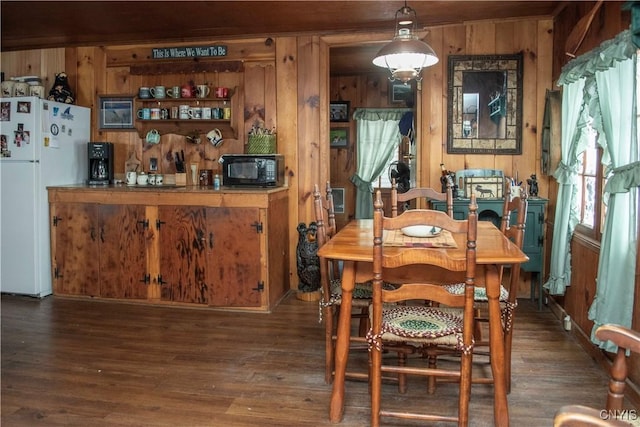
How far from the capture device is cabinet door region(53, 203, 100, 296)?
4262mm

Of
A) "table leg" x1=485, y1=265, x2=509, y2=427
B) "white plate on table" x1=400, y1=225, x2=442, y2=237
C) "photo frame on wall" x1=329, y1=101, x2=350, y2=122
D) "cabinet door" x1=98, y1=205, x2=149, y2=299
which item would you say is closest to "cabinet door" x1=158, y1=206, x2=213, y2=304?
"cabinet door" x1=98, y1=205, x2=149, y2=299

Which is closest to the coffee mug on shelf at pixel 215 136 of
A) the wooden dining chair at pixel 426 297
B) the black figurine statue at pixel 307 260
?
the black figurine statue at pixel 307 260

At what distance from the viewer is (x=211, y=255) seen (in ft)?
13.1

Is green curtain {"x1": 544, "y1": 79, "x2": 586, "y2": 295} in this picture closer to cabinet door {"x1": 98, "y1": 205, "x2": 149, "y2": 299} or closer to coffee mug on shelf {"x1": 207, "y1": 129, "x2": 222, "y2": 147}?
coffee mug on shelf {"x1": 207, "y1": 129, "x2": 222, "y2": 147}

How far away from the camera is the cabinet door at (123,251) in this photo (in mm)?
4145

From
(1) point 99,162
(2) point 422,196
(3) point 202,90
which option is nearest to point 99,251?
(1) point 99,162

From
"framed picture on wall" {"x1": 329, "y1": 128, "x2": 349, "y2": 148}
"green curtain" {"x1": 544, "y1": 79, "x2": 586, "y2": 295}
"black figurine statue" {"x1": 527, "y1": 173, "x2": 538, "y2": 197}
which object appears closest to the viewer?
"green curtain" {"x1": 544, "y1": 79, "x2": 586, "y2": 295}

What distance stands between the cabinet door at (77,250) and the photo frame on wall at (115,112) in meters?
0.91

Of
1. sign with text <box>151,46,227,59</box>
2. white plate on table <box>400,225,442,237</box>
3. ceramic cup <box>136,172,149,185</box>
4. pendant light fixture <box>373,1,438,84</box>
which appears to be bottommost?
white plate on table <box>400,225,442,237</box>

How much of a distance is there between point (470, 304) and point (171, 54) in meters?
3.66

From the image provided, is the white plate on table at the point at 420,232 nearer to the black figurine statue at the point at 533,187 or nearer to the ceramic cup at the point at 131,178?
the black figurine statue at the point at 533,187

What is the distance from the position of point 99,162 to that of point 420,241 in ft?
10.9

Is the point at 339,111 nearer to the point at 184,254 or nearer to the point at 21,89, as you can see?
the point at 184,254

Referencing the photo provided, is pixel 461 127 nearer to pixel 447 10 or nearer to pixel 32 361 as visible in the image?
pixel 447 10
